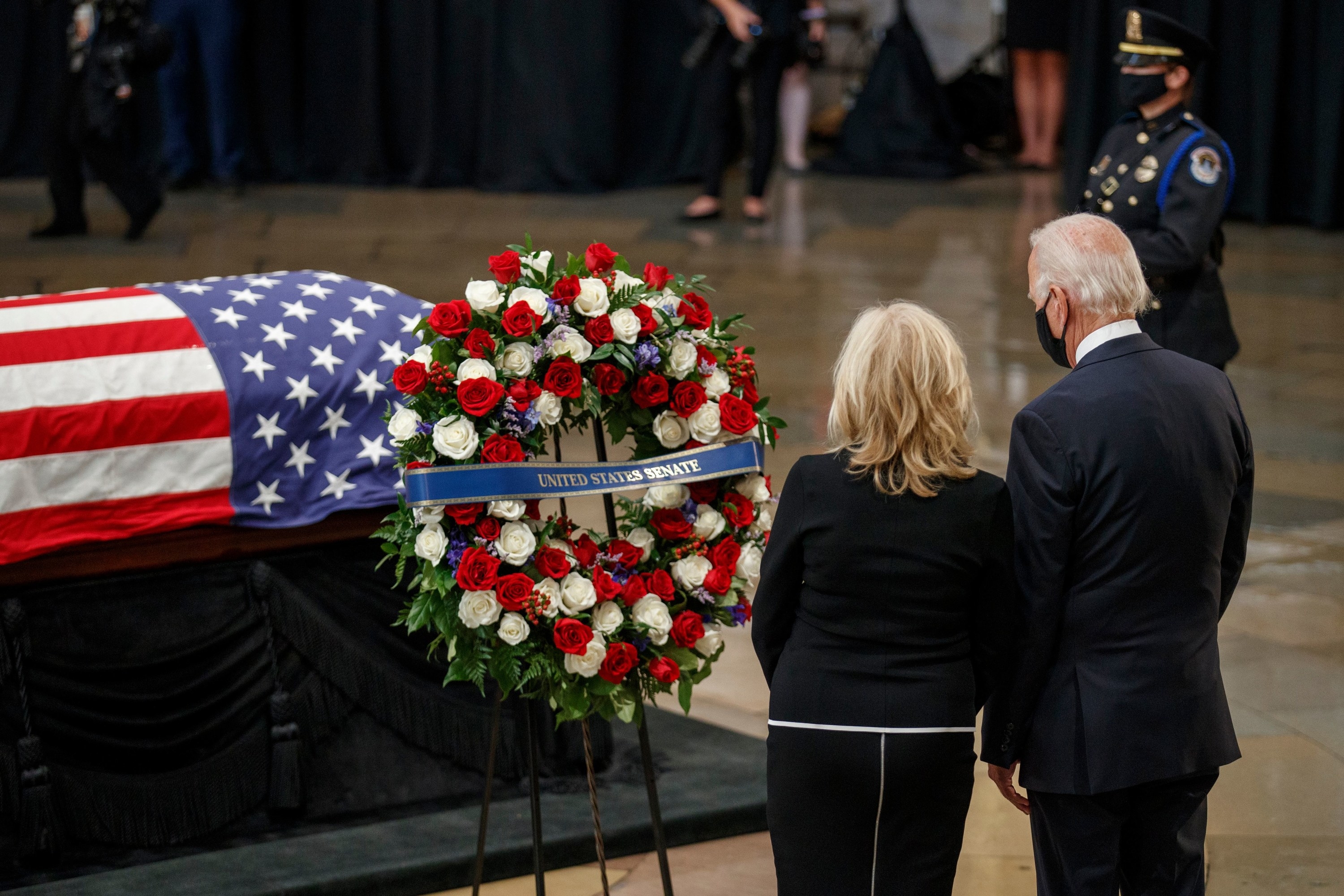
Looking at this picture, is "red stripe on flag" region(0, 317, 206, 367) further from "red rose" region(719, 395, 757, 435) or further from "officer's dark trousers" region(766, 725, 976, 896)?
"officer's dark trousers" region(766, 725, 976, 896)

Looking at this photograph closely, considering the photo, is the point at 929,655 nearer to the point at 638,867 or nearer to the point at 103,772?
the point at 638,867

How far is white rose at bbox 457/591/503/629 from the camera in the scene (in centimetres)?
258

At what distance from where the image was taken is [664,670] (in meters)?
2.71

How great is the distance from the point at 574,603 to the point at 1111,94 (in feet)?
25.4

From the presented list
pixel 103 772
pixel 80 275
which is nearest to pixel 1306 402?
pixel 103 772

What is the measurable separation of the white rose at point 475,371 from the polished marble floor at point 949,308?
3.86 feet

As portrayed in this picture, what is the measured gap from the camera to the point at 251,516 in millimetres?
3305

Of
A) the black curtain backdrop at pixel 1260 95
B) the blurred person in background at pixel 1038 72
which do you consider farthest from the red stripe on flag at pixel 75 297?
the blurred person in background at pixel 1038 72

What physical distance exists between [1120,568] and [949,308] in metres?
5.21

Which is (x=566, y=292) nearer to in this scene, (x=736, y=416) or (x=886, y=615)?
(x=736, y=416)

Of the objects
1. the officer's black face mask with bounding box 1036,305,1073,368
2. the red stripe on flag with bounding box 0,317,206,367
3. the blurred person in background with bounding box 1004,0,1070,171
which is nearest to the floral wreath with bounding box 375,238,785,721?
Answer: the officer's black face mask with bounding box 1036,305,1073,368

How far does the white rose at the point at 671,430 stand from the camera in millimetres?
2727

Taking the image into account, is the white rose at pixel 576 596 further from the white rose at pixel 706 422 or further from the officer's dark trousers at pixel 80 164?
the officer's dark trousers at pixel 80 164

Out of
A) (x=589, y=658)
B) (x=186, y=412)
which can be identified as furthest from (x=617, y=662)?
(x=186, y=412)
